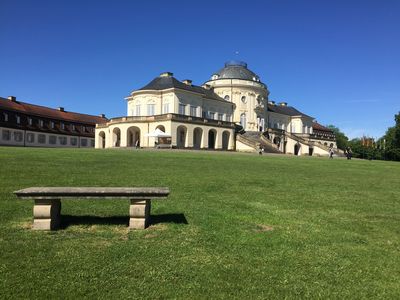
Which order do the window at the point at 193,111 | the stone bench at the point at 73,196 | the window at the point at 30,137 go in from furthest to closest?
the window at the point at 30,137 < the window at the point at 193,111 < the stone bench at the point at 73,196

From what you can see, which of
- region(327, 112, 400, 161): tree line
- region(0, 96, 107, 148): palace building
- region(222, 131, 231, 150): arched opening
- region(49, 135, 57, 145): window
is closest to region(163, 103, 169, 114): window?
region(222, 131, 231, 150): arched opening

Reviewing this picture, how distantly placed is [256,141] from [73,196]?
58.5m

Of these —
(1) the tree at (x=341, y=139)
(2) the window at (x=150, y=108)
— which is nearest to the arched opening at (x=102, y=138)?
(2) the window at (x=150, y=108)

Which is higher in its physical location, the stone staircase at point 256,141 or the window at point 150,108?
the window at point 150,108

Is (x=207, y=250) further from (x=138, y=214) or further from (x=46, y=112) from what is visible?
(x=46, y=112)

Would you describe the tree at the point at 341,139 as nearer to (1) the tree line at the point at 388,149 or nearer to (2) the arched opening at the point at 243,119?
(1) the tree line at the point at 388,149

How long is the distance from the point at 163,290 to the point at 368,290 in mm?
2519

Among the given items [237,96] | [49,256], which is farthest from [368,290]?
[237,96]

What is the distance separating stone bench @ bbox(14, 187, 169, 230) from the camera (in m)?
6.77

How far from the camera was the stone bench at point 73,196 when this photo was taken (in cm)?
677

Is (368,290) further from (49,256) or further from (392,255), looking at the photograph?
(49,256)

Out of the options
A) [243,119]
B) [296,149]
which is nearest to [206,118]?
[243,119]

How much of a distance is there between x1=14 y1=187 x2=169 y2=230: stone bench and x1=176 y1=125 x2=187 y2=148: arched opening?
163 feet

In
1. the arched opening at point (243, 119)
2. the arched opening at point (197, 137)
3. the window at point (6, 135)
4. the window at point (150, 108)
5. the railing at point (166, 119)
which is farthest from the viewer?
the arched opening at point (243, 119)
